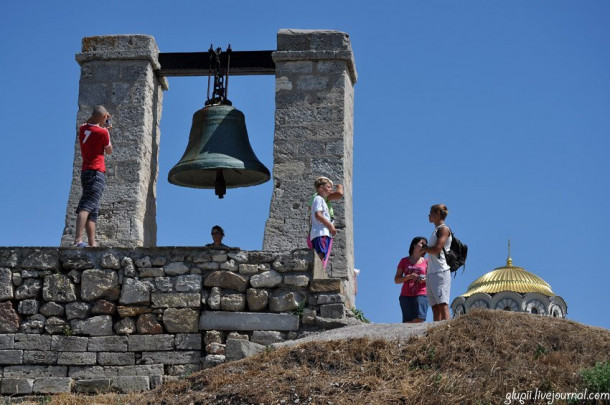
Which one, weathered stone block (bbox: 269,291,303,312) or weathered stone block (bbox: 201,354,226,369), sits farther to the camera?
weathered stone block (bbox: 269,291,303,312)

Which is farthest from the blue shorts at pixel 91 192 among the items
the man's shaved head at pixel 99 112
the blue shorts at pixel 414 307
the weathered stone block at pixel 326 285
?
the blue shorts at pixel 414 307

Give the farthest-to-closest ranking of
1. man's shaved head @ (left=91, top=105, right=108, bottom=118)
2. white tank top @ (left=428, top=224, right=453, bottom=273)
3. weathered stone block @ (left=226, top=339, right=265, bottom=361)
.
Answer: man's shaved head @ (left=91, top=105, right=108, bottom=118)
white tank top @ (left=428, top=224, right=453, bottom=273)
weathered stone block @ (left=226, top=339, right=265, bottom=361)

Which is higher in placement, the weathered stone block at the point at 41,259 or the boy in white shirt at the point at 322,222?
the boy in white shirt at the point at 322,222

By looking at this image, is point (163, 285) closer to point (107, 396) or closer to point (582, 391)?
point (107, 396)

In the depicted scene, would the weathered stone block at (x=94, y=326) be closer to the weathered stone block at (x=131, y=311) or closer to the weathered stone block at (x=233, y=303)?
the weathered stone block at (x=131, y=311)

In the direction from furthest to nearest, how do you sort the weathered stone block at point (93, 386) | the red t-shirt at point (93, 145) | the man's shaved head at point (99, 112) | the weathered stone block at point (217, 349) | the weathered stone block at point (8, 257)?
the man's shaved head at point (99, 112), the red t-shirt at point (93, 145), the weathered stone block at point (8, 257), the weathered stone block at point (217, 349), the weathered stone block at point (93, 386)

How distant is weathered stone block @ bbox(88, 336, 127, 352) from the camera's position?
10.6 metres

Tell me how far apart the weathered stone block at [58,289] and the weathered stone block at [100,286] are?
0.40ft

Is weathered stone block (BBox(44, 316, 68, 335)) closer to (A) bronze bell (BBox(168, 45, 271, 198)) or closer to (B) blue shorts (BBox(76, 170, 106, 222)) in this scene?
(B) blue shorts (BBox(76, 170, 106, 222))

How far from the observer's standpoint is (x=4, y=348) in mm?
10641

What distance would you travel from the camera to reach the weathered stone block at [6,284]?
35.7 feet

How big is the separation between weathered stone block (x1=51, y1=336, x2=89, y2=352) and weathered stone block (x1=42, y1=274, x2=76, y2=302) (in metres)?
0.39

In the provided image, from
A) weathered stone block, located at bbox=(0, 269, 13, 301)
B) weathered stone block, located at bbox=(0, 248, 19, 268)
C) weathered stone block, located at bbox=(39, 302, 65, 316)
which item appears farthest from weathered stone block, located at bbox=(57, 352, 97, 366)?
weathered stone block, located at bbox=(0, 248, 19, 268)

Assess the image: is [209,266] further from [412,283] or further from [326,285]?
[412,283]
